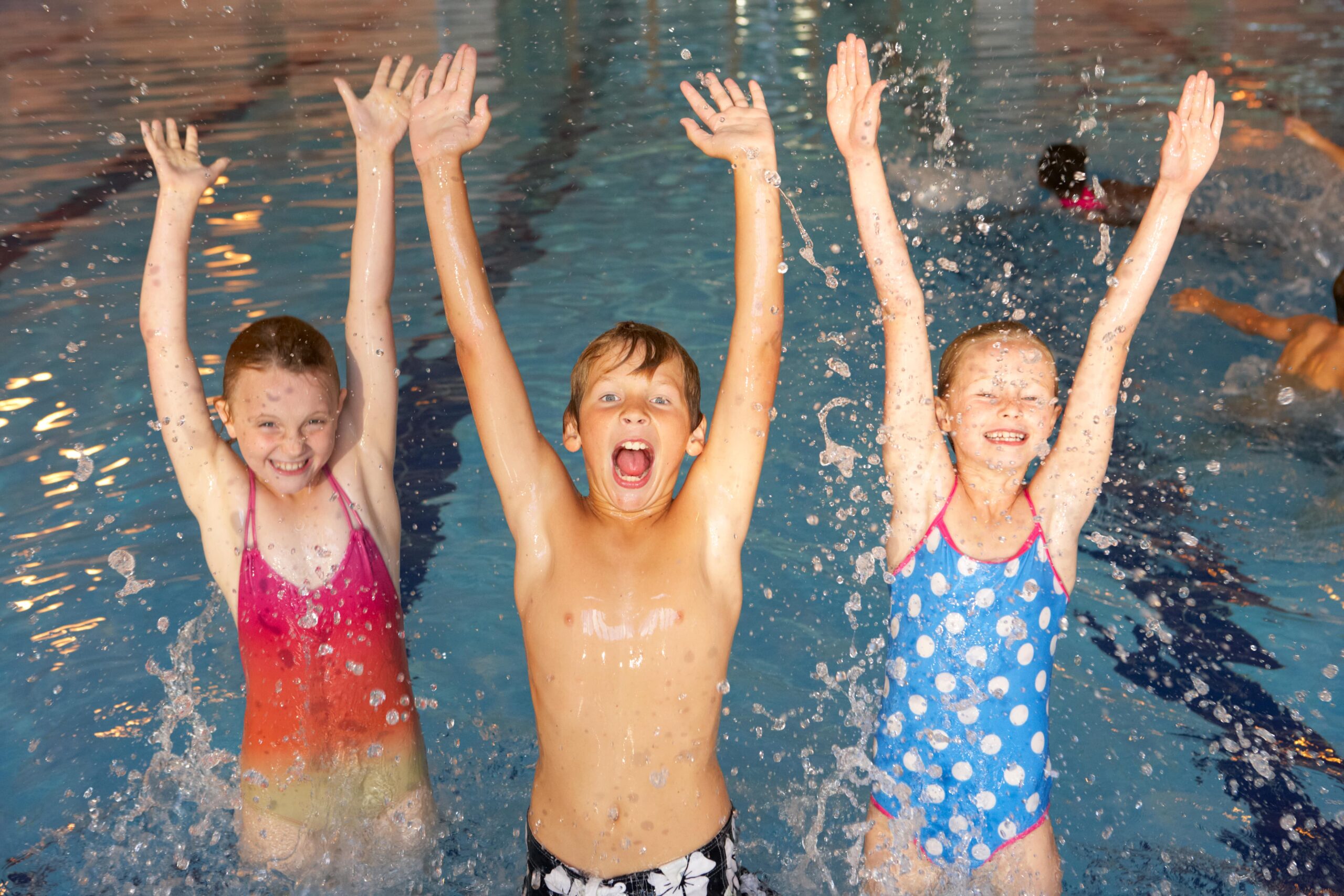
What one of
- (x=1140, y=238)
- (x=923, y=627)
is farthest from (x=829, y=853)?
(x=1140, y=238)

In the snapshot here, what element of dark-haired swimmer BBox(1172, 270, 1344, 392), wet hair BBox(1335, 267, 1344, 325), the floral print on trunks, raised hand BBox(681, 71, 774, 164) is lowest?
dark-haired swimmer BBox(1172, 270, 1344, 392)

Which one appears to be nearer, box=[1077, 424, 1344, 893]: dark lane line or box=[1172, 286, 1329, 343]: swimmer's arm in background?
box=[1077, 424, 1344, 893]: dark lane line

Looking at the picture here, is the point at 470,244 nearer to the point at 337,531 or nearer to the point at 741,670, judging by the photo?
the point at 337,531

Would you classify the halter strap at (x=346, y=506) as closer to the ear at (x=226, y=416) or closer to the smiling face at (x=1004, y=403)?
the ear at (x=226, y=416)

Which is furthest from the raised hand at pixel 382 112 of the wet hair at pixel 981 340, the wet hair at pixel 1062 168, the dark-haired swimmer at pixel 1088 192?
the wet hair at pixel 1062 168

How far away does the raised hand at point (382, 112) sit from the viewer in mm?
2174

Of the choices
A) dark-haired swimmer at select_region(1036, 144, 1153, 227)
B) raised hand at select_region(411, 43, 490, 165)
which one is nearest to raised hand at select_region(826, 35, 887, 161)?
raised hand at select_region(411, 43, 490, 165)

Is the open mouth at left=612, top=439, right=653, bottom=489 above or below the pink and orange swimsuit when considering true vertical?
above

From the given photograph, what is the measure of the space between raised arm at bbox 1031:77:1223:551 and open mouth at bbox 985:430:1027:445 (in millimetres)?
77

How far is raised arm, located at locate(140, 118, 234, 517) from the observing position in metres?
2.13

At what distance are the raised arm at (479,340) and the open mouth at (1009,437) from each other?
75cm

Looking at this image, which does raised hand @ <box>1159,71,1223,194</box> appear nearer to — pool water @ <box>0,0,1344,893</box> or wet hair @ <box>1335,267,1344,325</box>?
pool water @ <box>0,0,1344,893</box>

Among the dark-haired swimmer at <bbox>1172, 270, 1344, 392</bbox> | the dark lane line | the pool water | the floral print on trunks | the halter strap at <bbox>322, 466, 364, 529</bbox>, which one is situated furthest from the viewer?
the dark-haired swimmer at <bbox>1172, 270, 1344, 392</bbox>

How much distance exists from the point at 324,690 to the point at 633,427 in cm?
82
